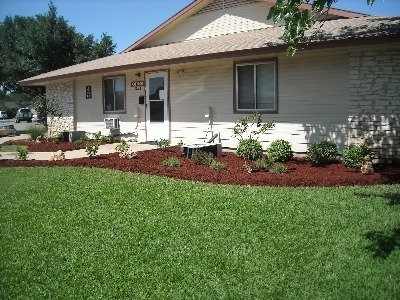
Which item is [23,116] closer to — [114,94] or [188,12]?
[114,94]

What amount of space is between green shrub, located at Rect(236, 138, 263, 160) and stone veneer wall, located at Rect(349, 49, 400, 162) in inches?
94.7

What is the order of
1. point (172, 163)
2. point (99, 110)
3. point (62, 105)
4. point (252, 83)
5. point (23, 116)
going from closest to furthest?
point (172, 163)
point (252, 83)
point (99, 110)
point (62, 105)
point (23, 116)

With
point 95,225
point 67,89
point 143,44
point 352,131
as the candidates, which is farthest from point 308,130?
point 67,89

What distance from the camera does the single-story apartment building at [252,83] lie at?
29.6 ft

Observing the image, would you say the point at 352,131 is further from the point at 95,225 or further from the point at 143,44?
the point at 143,44

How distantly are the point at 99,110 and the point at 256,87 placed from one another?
26.7 ft

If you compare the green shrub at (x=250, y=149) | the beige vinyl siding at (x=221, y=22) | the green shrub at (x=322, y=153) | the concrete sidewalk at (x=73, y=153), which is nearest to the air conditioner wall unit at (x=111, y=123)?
the concrete sidewalk at (x=73, y=153)

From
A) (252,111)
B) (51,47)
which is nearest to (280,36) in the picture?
(252,111)

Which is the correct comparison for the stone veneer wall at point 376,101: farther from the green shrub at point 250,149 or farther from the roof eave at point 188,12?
the roof eave at point 188,12

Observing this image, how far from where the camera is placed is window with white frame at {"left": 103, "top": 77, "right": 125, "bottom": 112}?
1538 cm

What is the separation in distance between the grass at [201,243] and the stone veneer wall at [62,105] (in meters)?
11.3

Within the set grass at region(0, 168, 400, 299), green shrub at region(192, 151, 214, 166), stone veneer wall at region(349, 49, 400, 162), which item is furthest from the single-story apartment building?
grass at region(0, 168, 400, 299)

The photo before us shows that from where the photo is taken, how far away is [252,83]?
11.3 m

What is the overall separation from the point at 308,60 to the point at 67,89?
40.6 ft
